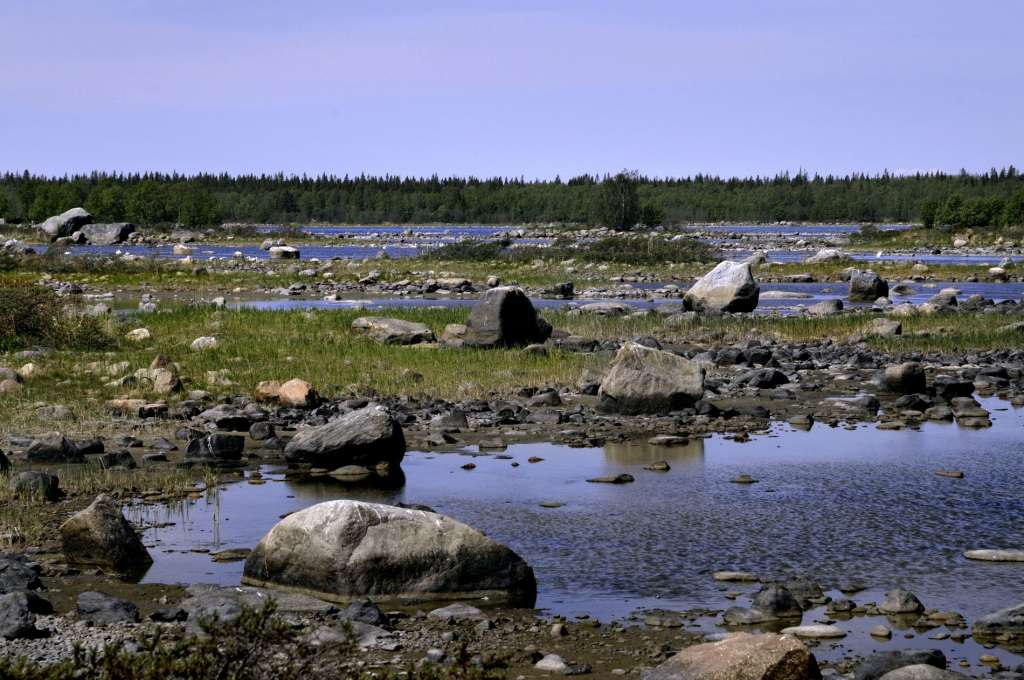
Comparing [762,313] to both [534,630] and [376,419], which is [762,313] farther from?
[534,630]

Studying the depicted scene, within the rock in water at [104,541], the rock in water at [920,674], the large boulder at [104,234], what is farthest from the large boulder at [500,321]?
the large boulder at [104,234]

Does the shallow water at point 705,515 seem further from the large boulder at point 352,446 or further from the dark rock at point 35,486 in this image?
the dark rock at point 35,486

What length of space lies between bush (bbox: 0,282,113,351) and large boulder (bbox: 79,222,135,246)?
94.3m

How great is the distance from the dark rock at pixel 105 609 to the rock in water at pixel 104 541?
163 cm

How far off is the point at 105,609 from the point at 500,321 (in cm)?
2060

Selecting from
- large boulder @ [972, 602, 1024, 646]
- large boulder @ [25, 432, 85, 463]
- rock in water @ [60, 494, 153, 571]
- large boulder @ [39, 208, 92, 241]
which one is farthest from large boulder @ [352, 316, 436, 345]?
large boulder @ [39, 208, 92, 241]

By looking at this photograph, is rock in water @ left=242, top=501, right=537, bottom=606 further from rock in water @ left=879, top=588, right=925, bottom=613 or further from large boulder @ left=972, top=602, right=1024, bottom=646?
large boulder @ left=972, top=602, right=1024, bottom=646

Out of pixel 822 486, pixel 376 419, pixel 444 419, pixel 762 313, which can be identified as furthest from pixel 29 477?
pixel 762 313

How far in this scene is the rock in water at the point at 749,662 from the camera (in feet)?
27.6

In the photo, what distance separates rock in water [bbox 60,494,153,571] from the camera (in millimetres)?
Answer: 12430

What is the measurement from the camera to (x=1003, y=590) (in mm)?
11586

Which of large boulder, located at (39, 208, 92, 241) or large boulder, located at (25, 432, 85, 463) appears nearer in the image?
large boulder, located at (25, 432, 85, 463)

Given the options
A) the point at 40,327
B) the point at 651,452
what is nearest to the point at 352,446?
the point at 651,452

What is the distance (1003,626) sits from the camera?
10312 mm
